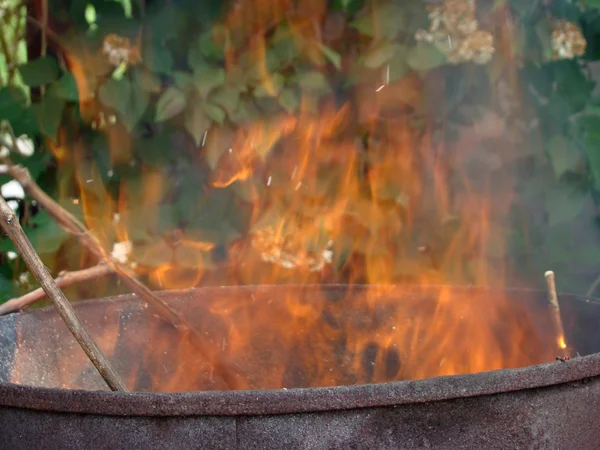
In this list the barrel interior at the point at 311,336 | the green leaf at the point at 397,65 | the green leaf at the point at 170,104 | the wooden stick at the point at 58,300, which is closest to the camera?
the wooden stick at the point at 58,300

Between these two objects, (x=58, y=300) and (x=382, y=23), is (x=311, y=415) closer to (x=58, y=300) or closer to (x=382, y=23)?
(x=58, y=300)

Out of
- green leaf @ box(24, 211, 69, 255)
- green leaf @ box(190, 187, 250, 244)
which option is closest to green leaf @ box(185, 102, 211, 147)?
green leaf @ box(190, 187, 250, 244)

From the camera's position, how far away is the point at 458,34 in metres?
2.14

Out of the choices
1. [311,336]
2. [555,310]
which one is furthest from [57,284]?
[555,310]

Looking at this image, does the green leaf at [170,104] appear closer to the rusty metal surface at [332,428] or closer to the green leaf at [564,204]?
the green leaf at [564,204]

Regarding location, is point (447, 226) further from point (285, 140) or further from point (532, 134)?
point (285, 140)

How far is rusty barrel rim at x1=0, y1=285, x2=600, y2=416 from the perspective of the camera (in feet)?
2.90

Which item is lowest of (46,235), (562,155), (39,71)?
(46,235)

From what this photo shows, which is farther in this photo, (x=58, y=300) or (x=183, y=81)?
(x=183, y=81)

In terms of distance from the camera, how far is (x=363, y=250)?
2256 millimetres

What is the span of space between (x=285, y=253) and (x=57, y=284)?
0.99 m

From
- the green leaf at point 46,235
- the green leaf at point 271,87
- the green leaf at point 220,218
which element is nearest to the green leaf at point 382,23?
the green leaf at point 271,87

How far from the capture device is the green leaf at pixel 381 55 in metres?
2.15

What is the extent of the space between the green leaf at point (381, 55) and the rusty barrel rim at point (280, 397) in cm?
134
